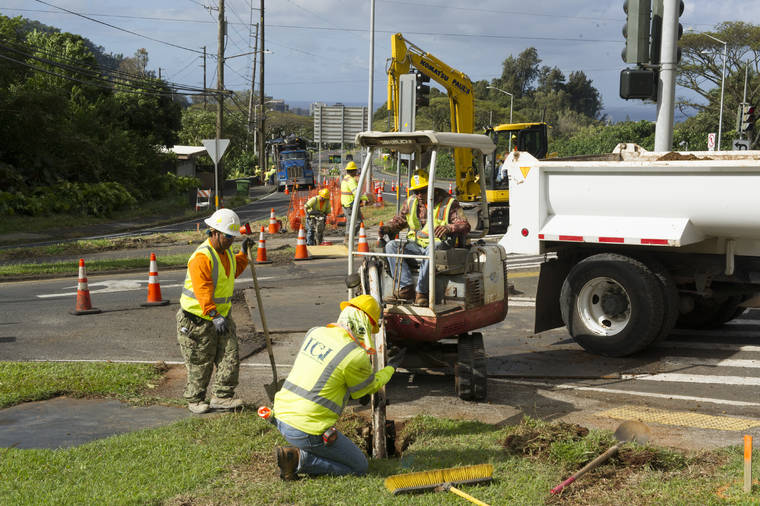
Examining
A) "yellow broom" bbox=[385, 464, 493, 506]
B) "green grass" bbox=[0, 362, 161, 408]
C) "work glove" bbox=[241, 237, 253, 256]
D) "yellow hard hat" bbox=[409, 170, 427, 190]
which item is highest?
"yellow hard hat" bbox=[409, 170, 427, 190]

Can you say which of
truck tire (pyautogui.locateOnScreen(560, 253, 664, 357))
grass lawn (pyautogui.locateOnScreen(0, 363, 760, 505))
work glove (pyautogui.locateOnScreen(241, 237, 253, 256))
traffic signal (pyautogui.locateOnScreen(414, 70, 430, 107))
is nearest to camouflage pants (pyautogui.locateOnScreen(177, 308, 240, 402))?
grass lawn (pyautogui.locateOnScreen(0, 363, 760, 505))

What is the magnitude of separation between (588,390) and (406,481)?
3551 mm

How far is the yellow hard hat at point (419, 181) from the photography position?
28.7ft

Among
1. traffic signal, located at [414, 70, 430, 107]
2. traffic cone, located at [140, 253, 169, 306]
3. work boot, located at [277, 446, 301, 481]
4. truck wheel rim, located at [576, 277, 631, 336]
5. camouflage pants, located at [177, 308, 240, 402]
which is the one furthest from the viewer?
traffic signal, located at [414, 70, 430, 107]

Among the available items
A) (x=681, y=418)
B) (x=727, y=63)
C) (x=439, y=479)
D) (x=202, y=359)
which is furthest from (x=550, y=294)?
(x=727, y=63)

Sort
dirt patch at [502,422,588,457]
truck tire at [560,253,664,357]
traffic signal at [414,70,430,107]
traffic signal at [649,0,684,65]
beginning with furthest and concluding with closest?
traffic signal at [414,70,430,107] < traffic signal at [649,0,684,65] < truck tire at [560,253,664,357] < dirt patch at [502,422,588,457]

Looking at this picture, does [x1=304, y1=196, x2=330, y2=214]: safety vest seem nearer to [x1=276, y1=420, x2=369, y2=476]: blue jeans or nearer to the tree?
[x1=276, y1=420, x2=369, y2=476]: blue jeans

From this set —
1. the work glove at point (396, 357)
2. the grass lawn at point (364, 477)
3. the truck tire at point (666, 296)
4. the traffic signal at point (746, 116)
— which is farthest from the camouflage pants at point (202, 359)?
the traffic signal at point (746, 116)

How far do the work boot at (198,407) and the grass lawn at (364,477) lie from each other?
0.88 ft

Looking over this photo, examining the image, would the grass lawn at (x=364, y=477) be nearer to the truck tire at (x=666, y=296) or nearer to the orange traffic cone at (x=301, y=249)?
the truck tire at (x=666, y=296)

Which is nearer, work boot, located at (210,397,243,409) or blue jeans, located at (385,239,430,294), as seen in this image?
work boot, located at (210,397,243,409)

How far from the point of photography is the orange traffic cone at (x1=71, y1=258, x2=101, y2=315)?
12.1m

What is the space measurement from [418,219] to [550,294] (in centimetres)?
231

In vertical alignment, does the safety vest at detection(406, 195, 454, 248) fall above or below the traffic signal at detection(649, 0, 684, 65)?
below
